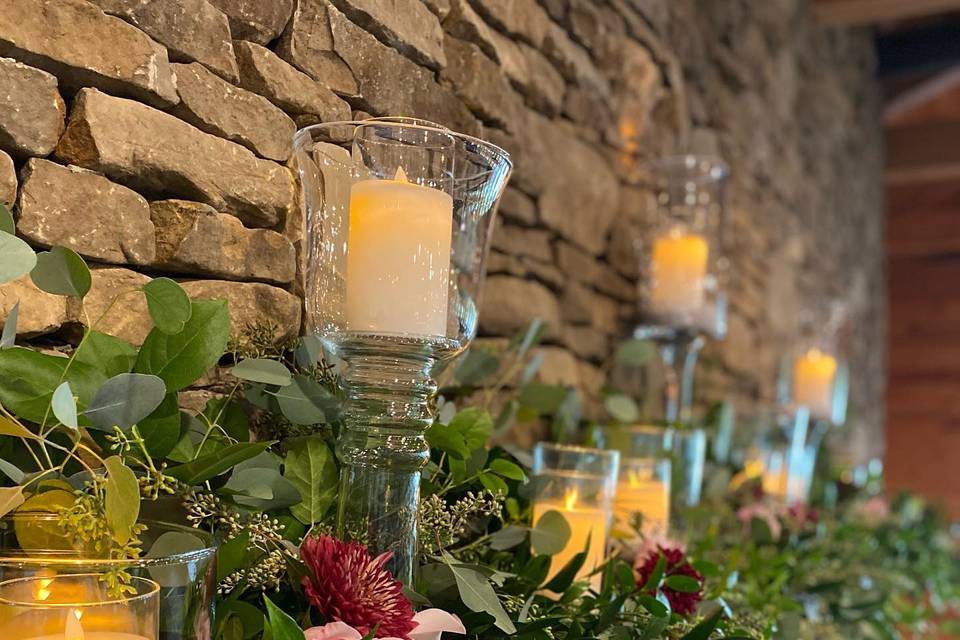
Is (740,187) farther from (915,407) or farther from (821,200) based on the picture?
(915,407)

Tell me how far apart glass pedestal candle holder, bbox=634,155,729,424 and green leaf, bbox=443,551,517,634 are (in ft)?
3.11

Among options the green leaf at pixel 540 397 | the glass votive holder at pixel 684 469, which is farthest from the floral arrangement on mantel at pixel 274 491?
the glass votive holder at pixel 684 469

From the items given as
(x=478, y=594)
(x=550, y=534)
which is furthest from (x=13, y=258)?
(x=550, y=534)

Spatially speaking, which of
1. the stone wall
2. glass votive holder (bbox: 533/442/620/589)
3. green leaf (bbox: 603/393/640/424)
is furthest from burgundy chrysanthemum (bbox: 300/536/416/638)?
green leaf (bbox: 603/393/640/424)

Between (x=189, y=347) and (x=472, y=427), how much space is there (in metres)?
0.28

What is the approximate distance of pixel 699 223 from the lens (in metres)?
1.63

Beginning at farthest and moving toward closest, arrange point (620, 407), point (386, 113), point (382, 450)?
1. point (620, 407)
2. point (386, 113)
3. point (382, 450)

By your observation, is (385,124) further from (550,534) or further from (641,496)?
(641,496)

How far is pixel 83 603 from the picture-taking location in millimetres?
460

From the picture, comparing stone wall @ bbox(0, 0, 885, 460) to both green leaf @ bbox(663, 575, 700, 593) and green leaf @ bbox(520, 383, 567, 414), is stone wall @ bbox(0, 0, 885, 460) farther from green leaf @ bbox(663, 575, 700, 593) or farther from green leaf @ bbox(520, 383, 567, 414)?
green leaf @ bbox(663, 575, 700, 593)

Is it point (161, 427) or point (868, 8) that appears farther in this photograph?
point (868, 8)

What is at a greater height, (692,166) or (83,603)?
(692,166)

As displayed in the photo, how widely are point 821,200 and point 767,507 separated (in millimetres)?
1840

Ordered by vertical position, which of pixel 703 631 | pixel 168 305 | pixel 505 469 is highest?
pixel 168 305
